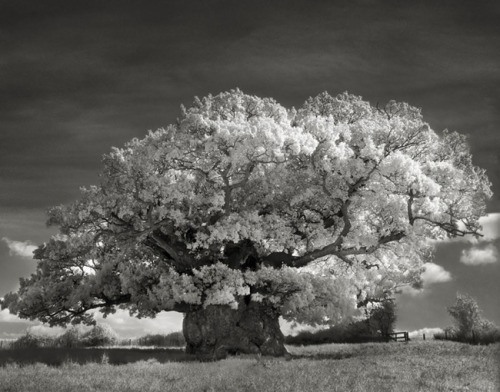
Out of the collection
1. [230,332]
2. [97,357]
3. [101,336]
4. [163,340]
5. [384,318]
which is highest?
[384,318]

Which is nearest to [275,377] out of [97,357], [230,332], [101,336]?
[230,332]

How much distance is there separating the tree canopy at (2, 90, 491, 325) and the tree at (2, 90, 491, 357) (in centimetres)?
8

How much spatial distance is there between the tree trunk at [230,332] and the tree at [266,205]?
7 centimetres

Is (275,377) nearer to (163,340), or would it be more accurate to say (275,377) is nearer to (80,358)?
(80,358)

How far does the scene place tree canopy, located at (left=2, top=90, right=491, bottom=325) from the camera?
95.8 ft

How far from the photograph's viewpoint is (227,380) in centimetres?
1784

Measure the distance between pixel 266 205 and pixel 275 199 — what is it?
2.60 ft

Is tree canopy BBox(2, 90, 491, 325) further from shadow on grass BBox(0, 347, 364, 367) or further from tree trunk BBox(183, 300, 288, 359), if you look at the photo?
shadow on grass BBox(0, 347, 364, 367)

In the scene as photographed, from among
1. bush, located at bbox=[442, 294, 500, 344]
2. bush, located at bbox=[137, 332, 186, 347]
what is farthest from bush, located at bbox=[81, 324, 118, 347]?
bush, located at bbox=[442, 294, 500, 344]

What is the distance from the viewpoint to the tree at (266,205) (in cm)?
2928

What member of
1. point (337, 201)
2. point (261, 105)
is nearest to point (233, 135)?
point (261, 105)

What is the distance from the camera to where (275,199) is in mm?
32625

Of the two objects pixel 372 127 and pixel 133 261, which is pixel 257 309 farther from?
pixel 372 127

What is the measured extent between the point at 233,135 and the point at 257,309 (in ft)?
39.6
